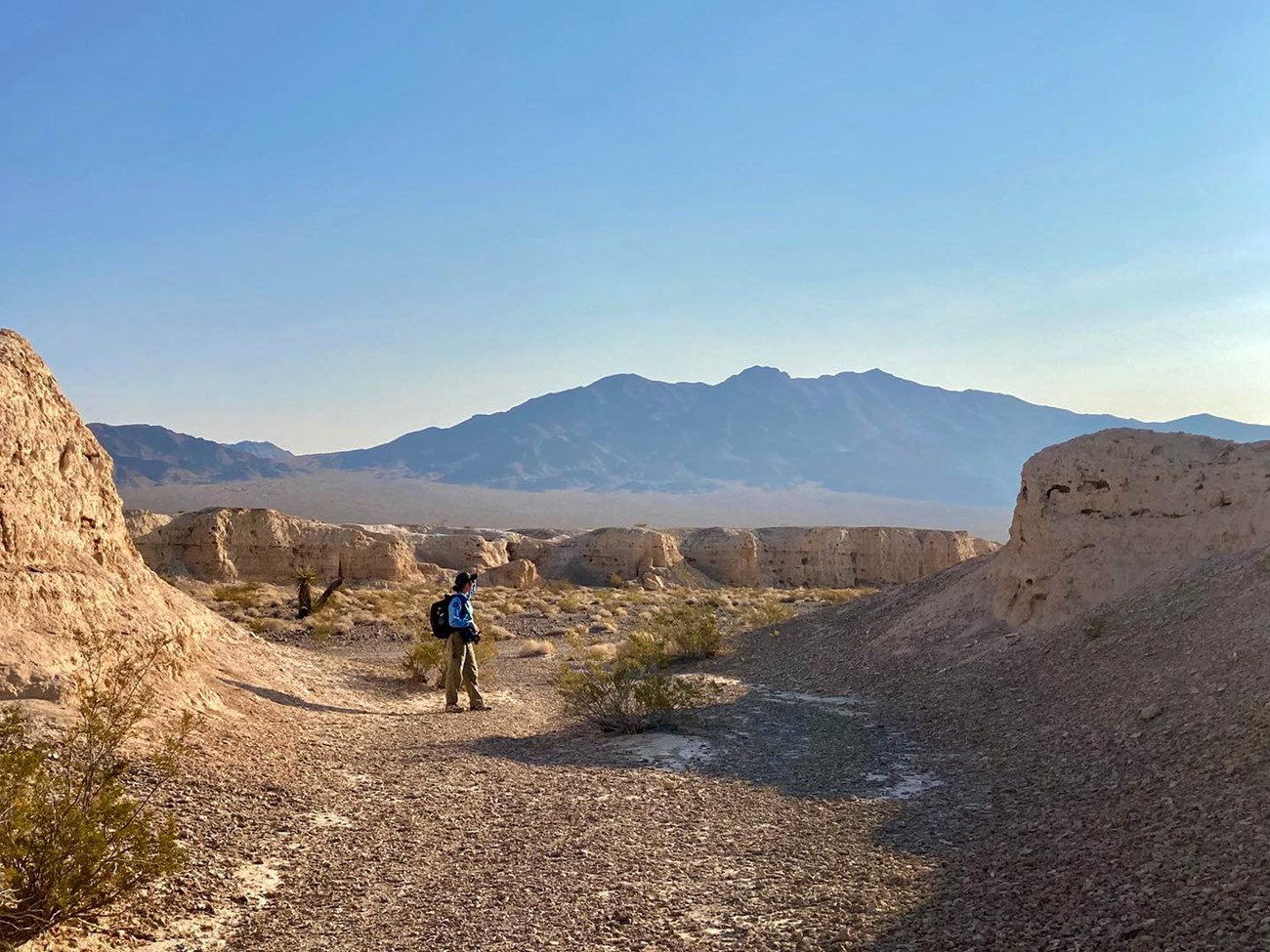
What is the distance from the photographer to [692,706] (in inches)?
491

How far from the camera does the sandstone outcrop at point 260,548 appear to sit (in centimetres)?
3806

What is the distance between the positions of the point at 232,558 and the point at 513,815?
114 feet

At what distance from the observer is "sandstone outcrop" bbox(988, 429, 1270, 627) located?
50.1 feet

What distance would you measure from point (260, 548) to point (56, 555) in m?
30.7

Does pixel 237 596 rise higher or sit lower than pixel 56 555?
lower

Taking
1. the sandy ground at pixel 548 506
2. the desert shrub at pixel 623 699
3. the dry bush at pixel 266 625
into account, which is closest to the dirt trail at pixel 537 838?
the desert shrub at pixel 623 699

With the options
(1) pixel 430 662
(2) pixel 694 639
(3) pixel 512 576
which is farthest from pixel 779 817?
(3) pixel 512 576

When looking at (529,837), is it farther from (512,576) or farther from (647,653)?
(512,576)

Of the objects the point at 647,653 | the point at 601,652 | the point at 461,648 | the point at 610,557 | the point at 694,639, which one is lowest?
the point at 601,652

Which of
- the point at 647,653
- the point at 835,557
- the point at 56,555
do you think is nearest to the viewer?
the point at 56,555

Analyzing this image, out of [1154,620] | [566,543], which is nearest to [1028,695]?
[1154,620]

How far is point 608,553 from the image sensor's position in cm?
5066

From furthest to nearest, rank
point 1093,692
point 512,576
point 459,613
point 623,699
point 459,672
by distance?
point 512,576 → point 459,672 → point 459,613 → point 623,699 → point 1093,692

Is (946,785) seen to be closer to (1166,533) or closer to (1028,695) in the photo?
(1028,695)
